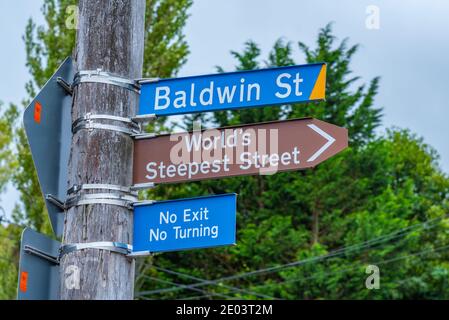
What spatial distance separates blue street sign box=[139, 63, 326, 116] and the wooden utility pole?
5.0 inches

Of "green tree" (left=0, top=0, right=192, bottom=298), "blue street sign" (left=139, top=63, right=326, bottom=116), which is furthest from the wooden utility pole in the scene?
"green tree" (left=0, top=0, right=192, bottom=298)

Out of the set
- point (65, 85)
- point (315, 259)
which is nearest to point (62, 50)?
point (315, 259)

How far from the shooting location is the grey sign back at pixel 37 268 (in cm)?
513

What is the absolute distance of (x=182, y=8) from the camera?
80.0 ft

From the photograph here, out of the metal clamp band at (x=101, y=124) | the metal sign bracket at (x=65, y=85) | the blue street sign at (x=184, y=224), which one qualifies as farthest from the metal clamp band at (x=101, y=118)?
the blue street sign at (x=184, y=224)

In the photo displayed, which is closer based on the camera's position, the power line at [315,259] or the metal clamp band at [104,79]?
the metal clamp band at [104,79]

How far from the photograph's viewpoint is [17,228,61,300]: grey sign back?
5133 mm

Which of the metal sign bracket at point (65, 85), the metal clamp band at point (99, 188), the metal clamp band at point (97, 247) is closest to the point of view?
the metal clamp band at point (97, 247)

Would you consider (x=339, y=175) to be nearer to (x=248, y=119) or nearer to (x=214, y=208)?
(x=248, y=119)

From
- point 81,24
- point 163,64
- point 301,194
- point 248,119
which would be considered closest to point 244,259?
point 301,194

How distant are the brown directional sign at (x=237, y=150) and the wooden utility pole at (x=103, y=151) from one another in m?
0.14

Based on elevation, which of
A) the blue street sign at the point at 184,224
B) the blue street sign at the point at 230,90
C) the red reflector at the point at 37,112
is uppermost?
the blue street sign at the point at 230,90

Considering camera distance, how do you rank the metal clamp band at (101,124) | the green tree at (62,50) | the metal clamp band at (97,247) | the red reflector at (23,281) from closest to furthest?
the red reflector at (23,281) → the metal clamp band at (97,247) → the metal clamp band at (101,124) → the green tree at (62,50)

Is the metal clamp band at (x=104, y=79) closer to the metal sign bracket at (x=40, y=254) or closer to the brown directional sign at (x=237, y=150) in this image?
the brown directional sign at (x=237, y=150)
